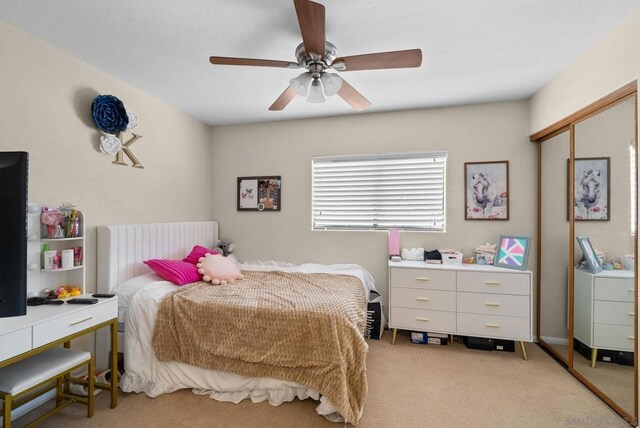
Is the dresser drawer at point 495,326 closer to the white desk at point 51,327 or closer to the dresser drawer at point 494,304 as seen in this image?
the dresser drawer at point 494,304

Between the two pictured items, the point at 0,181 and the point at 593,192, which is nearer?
the point at 0,181

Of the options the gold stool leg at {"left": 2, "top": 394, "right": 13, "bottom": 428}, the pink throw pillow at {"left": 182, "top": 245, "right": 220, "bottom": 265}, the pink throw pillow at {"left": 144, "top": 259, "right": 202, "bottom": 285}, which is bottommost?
the gold stool leg at {"left": 2, "top": 394, "right": 13, "bottom": 428}

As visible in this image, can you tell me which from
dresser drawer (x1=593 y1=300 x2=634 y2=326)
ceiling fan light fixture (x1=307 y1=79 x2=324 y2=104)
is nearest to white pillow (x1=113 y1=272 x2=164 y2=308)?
ceiling fan light fixture (x1=307 y1=79 x2=324 y2=104)

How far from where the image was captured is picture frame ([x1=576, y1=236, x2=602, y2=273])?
218 centimetres

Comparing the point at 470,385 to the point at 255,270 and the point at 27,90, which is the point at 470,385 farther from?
the point at 27,90

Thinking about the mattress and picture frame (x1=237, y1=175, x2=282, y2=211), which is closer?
the mattress

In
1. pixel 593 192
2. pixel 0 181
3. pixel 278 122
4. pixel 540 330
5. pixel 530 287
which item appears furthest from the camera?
pixel 278 122

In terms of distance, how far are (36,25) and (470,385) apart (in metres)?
3.96

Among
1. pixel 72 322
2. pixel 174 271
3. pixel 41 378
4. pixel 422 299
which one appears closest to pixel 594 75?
pixel 422 299

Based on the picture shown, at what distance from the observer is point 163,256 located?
10.1 feet

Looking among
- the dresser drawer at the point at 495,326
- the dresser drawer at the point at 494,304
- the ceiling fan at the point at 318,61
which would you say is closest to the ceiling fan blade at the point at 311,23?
the ceiling fan at the point at 318,61

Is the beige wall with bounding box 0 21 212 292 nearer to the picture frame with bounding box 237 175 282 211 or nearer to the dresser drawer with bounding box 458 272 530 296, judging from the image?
the picture frame with bounding box 237 175 282 211

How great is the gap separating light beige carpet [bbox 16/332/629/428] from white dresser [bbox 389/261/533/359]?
0.35m

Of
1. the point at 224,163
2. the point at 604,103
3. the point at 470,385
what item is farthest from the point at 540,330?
the point at 224,163
